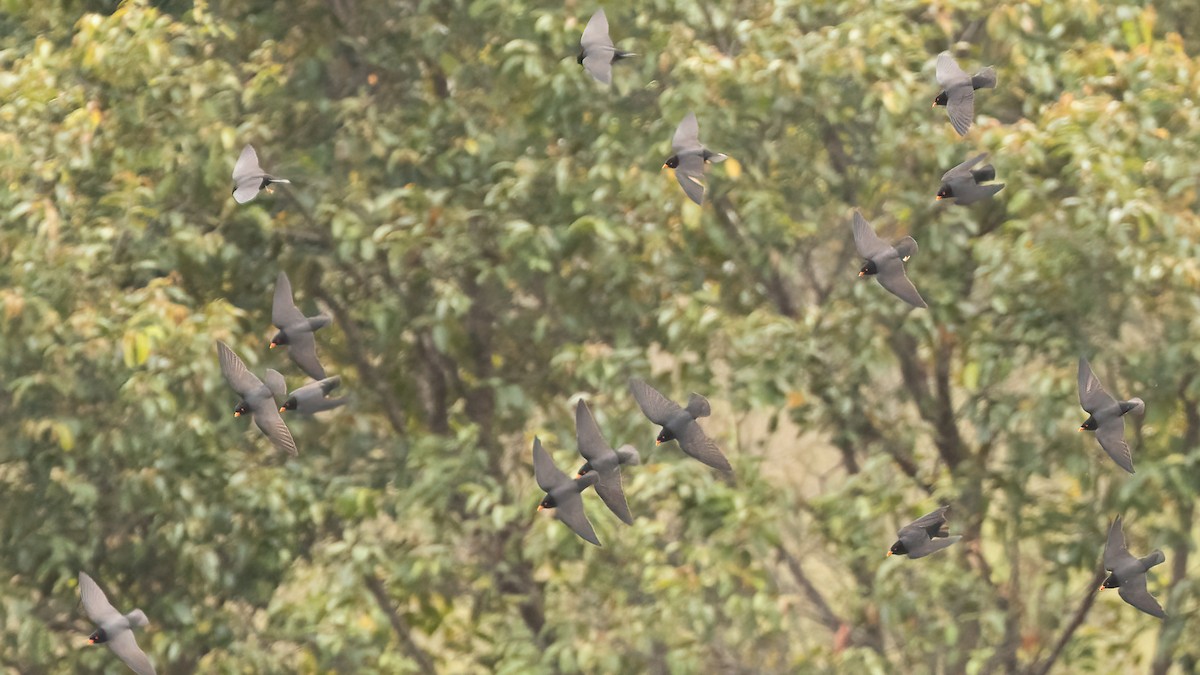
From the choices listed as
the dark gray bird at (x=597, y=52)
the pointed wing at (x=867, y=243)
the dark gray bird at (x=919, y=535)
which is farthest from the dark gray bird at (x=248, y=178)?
the dark gray bird at (x=919, y=535)

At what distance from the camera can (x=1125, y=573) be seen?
4.20m

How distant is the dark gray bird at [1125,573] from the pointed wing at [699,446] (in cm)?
98

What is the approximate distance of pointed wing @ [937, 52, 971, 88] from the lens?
4.32 metres

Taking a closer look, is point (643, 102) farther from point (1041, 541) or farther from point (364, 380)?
point (1041, 541)

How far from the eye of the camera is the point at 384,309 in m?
5.84

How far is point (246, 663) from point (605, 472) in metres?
2.04

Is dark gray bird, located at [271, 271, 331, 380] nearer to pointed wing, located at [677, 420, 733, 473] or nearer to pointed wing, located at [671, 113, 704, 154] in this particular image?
pointed wing, located at [677, 420, 733, 473]

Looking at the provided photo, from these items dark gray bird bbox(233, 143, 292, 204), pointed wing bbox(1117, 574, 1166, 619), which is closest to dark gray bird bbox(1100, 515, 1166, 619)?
pointed wing bbox(1117, 574, 1166, 619)

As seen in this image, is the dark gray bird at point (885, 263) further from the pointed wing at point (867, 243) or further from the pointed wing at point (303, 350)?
the pointed wing at point (303, 350)

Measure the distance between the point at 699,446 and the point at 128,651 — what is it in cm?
158

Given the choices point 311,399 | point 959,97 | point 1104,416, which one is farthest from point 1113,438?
point 311,399

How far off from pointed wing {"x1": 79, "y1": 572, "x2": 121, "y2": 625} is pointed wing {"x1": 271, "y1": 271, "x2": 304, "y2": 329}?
84cm

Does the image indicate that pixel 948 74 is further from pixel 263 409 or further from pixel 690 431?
pixel 263 409

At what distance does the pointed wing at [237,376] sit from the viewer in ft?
14.5
